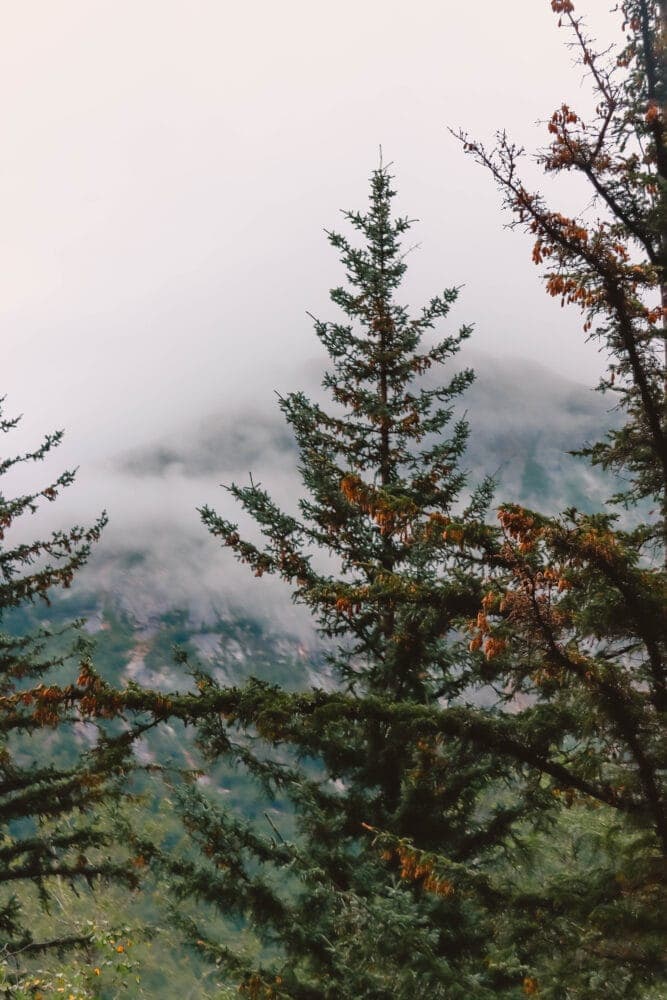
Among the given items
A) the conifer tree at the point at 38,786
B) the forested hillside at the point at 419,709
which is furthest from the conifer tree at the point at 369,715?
the conifer tree at the point at 38,786

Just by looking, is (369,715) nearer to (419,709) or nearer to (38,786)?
(419,709)

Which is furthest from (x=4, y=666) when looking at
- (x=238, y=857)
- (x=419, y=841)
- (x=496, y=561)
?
(x=496, y=561)

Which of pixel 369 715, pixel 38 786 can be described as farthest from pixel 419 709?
pixel 38 786

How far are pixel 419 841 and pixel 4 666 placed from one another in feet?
24.1

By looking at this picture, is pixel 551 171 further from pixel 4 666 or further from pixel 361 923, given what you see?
pixel 4 666

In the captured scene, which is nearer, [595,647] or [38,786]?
[595,647]

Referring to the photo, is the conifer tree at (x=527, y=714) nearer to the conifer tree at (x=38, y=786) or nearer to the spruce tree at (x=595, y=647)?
the spruce tree at (x=595, y=647)

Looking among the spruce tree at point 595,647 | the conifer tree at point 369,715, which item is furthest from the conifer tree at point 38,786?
the spruce tree at point 595,647

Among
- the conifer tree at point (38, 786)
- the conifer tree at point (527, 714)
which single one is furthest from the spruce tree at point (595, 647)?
the conifer tree at point (38, 786)

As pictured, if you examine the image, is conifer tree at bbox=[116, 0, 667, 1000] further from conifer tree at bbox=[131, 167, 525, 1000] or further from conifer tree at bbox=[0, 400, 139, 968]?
conifer tree at bbox=[0, 400, 139, 968]

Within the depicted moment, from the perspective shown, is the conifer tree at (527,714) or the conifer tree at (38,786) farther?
the conifer tree at (38,786)

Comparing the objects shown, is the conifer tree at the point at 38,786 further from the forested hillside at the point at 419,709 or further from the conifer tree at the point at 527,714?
the conifer tree at the point at 527,714

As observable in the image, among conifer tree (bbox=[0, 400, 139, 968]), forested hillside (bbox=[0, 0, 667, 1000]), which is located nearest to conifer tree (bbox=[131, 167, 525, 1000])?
forested hillside (bbox=[0, 0, 667, 1000])

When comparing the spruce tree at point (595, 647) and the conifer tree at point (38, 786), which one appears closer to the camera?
the spruce tree at point (595, 647)
